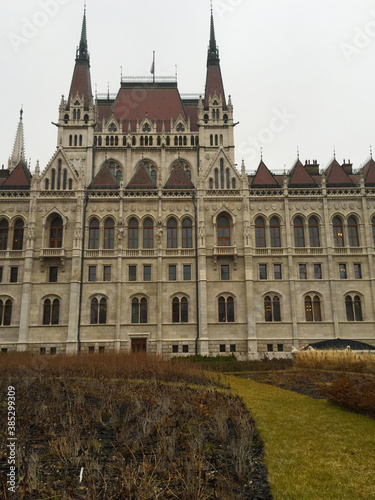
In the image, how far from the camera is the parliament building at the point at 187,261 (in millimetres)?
40219

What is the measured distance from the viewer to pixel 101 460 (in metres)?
10.1

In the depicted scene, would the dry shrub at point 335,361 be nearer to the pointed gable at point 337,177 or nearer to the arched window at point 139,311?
the arched window at point 139,311

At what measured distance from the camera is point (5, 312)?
1610 inches

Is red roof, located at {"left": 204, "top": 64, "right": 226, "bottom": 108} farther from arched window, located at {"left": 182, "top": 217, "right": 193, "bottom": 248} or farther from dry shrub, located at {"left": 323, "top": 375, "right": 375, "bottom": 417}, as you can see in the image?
dry shrub, located at {"left": 323, "top": 375, "right": 375, "bottom": 417}

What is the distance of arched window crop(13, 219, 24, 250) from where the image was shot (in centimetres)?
4275

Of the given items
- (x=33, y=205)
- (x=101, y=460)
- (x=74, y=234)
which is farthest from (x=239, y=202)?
(x=101, y=460)

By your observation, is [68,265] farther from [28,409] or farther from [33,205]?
[28,409]

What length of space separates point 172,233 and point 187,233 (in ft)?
4.91

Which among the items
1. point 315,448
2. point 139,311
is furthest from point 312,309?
point 315,448

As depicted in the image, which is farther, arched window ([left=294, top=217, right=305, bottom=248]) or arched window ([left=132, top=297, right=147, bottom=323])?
arched window ([left=294, top=217, right=305, bottom=248])

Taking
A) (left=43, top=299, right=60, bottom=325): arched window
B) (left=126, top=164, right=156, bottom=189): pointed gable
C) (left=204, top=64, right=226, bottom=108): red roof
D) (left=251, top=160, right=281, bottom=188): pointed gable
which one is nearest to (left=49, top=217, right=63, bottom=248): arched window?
(left=43, top=299, right=60, bottom=325): arched window

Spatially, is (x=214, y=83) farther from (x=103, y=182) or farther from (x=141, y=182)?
(x=103, y=182)

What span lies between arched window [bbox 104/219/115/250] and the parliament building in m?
0.10

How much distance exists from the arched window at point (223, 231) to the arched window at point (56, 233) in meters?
15.7
